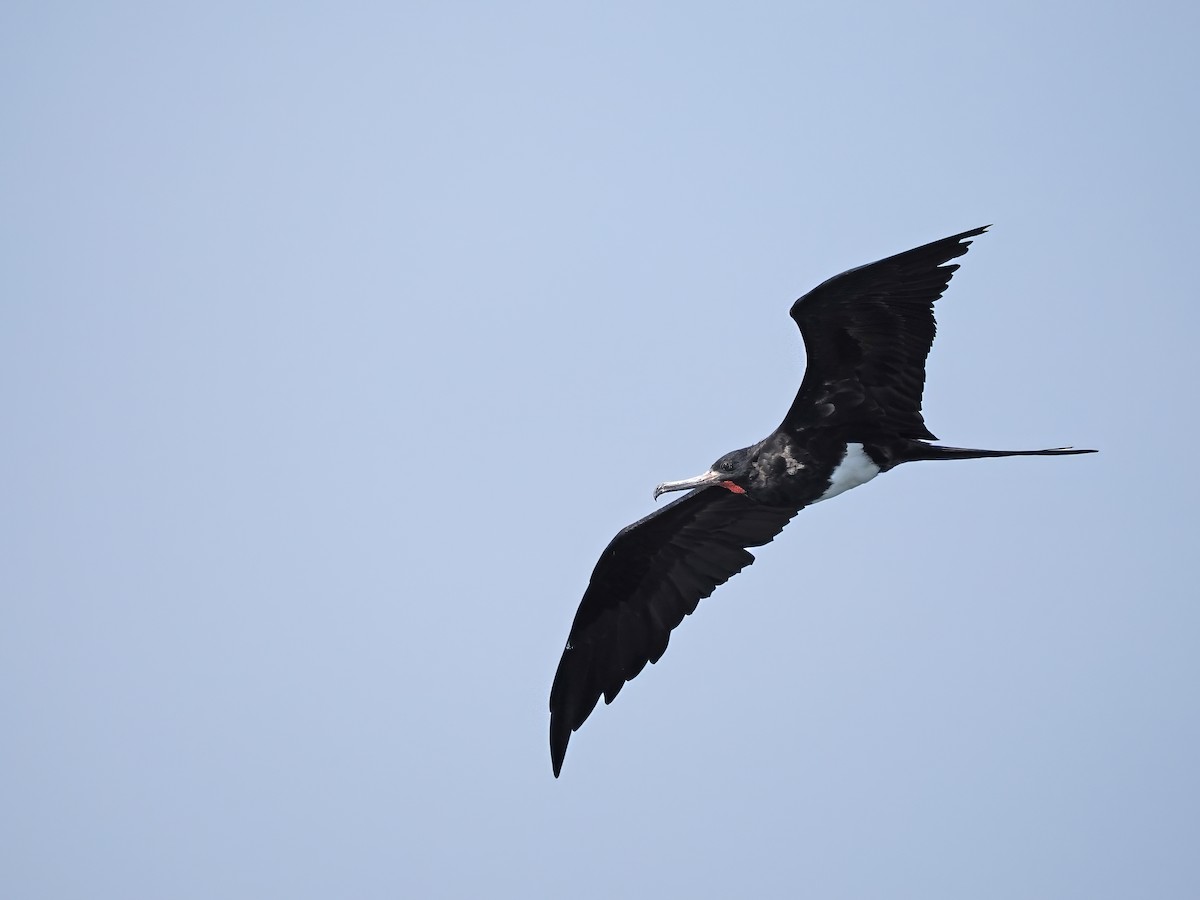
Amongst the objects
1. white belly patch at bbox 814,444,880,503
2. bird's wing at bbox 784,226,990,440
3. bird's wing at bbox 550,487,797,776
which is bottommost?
bird's wing at bbox 550,487,797,776

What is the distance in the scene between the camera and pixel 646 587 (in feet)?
39.2

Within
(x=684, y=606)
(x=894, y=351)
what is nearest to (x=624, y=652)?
(x=684, y=606)

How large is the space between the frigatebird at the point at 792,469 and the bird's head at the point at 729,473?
11 mm

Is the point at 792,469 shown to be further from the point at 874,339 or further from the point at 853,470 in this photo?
the point at 874,339

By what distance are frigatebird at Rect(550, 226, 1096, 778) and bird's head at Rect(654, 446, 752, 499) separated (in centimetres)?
1

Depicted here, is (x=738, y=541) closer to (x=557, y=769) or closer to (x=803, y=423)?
(x=803, y=423)

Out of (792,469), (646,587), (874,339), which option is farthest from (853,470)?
(646,587)

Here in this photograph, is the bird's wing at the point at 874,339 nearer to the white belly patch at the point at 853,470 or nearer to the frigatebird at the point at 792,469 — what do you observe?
the frigatebird at the point at 792,469

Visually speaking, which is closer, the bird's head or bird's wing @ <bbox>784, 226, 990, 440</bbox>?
bird's wing @ <bbox>784, 226, 990, 440</bbox>

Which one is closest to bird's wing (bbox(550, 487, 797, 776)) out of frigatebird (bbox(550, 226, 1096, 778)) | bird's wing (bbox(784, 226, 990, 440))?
frigatebird (bbox(550, 226, 1096, 778))

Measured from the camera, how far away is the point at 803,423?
10859 mm

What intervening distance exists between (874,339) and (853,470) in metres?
1.13

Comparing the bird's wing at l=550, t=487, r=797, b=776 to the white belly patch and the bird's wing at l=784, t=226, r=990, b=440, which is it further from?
the bird's wing at l=784, t=226, r=990, b=440

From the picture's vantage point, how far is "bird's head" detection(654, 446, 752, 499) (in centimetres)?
1123
